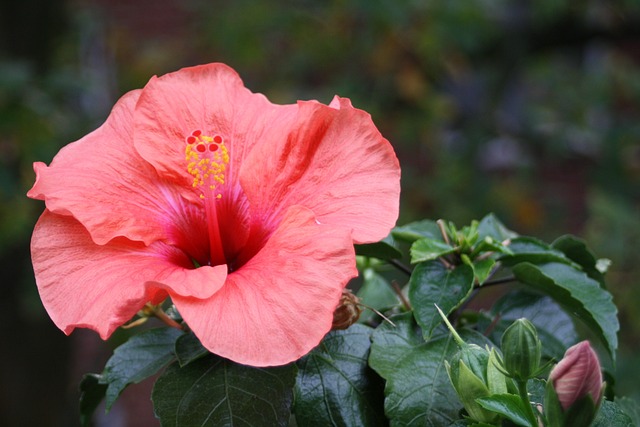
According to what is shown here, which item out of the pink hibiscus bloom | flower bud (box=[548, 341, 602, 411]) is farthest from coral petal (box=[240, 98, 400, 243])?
flower bud (box=[548, 341, 602, 411])

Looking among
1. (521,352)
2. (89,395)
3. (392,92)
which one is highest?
(521,352)

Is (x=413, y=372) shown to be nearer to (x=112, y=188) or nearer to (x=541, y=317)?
(x=541, y=317)

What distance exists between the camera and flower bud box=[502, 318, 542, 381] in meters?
0.69

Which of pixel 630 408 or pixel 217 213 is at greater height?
pixel 217 213

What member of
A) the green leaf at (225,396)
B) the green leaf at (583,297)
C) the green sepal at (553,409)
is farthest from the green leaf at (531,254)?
the green leaf at (225,396)

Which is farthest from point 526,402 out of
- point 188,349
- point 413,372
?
point 188,349

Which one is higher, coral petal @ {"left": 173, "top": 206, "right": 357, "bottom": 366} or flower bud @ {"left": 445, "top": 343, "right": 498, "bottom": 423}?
coral petal @ {"left": 173, "top": 206, "right": 357, "bottom": 366}

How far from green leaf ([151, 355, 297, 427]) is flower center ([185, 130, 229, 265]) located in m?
0.16

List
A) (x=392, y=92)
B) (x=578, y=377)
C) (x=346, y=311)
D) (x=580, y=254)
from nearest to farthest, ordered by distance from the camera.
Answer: (x=578, y=377) → (x=346, y=311) → (x=580, y=254) → (x=392, y=92)

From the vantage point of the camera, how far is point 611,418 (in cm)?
73

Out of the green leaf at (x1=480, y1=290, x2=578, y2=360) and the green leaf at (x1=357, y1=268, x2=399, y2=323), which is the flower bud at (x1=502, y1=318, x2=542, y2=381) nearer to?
the green leaf at (x1=480, y1=290, x2=578, y2=360)

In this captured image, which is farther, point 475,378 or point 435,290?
point 435,290

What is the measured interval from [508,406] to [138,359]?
0.41m

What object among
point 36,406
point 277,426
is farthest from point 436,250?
point 36,406
